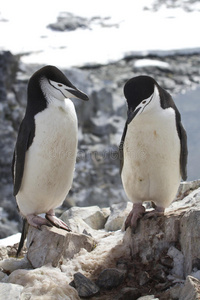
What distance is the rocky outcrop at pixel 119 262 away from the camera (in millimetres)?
3270

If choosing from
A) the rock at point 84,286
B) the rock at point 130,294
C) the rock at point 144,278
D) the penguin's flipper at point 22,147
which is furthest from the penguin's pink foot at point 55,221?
the rock at point 130,294

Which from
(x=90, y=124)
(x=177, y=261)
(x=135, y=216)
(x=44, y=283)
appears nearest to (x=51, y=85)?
(x=135, y=216)

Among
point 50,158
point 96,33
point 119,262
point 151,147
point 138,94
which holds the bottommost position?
point 119,262

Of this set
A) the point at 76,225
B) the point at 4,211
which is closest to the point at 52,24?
the point at 4,211

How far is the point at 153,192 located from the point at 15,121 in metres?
6.65

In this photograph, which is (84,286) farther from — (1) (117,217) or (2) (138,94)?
(1) (117,217)

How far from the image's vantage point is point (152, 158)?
3.81 meters

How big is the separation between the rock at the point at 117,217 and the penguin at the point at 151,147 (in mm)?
795

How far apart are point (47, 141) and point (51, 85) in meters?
0.42

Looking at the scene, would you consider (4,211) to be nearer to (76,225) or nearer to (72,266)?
(76,225)

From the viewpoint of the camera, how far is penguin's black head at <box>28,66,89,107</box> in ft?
12.8

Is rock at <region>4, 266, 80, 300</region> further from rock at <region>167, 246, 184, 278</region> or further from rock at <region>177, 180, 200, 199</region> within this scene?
rock at <region>177, 180, 200, 199</region>

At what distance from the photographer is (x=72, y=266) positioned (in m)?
3.60

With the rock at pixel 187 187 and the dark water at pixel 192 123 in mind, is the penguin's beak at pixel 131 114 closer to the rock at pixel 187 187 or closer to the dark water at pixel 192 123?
the rock at pixel 187 187
